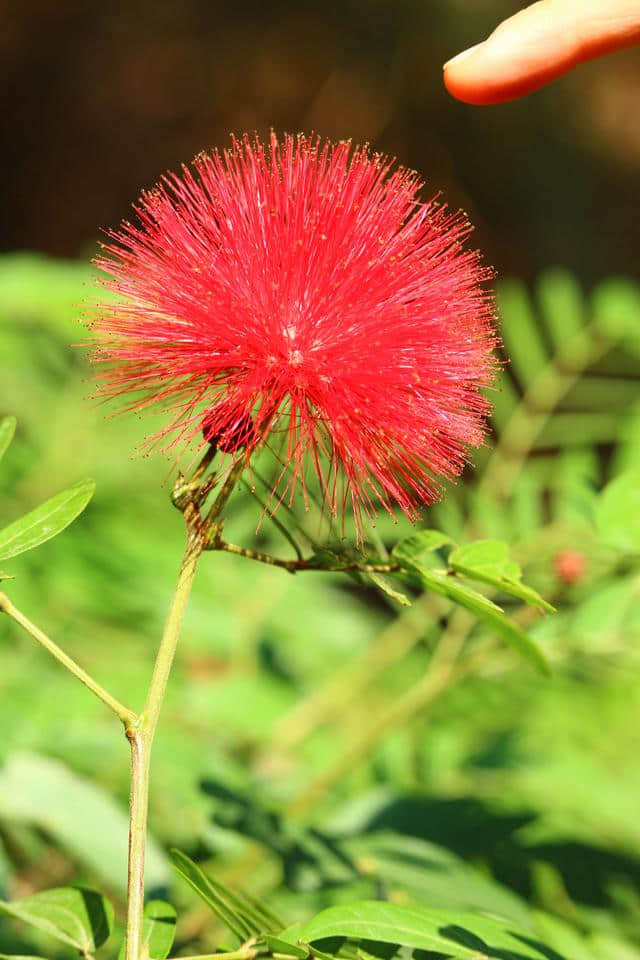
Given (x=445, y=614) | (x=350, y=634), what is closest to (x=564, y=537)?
(x=445, y=614)

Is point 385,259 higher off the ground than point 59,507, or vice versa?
point 385,259

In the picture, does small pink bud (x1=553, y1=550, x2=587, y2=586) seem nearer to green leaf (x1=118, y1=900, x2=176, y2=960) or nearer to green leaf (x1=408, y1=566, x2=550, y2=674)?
green leaf (x1=408, y1=566, x2=550, y2=674)

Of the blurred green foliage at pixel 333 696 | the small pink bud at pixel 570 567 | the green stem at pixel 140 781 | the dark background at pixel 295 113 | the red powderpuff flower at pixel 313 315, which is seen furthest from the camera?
the dark background at pixel 295 113

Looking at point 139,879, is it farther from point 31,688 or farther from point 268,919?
point 31,688

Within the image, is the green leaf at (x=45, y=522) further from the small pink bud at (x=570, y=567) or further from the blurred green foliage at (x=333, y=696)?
the small pink bud at (x=570, y=567)

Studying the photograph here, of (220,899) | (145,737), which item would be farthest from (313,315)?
(220,899)

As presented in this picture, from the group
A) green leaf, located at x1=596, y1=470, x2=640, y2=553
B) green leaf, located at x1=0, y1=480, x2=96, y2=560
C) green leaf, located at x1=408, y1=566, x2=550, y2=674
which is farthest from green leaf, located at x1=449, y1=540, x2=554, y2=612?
green leaf, located at x1=0, y1=480, x2=96, y2=560

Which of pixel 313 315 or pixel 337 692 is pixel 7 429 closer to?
pixel 313 315

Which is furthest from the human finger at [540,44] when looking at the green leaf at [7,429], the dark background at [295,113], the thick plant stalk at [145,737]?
the dark background at [295,113]
